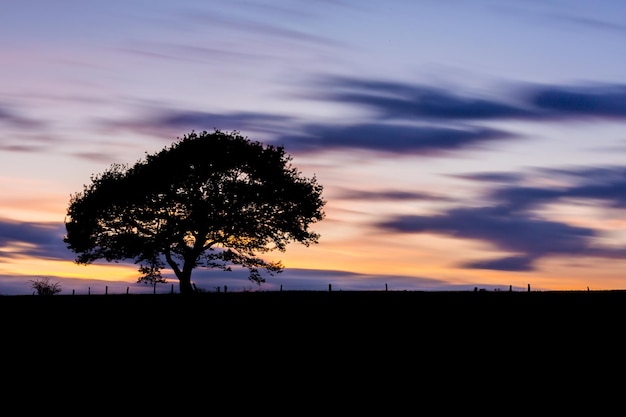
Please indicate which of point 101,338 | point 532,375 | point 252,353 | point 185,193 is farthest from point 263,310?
point 185,193

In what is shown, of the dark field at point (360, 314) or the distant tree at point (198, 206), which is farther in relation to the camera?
the distant tree at point (198, 206)

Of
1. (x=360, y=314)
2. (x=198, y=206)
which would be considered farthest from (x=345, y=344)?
(x=198, y=206)

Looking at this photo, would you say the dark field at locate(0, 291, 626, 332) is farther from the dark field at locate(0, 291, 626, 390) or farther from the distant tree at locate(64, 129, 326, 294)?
the distant tree at locate(64, 129, 326, 294)

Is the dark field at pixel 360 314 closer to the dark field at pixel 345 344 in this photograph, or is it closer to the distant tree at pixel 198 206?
the dark field at pixel 345 344

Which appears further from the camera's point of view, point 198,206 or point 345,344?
point 198,206

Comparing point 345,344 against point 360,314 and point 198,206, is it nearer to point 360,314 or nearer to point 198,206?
point 360,314

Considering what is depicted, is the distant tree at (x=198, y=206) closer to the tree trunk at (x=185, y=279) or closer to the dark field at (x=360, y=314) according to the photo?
the tree trunk at (x=185, y=279)

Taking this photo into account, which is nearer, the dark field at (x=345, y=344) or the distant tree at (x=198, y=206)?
the dark field at (x=345, y=344)

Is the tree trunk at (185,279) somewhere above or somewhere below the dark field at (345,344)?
above

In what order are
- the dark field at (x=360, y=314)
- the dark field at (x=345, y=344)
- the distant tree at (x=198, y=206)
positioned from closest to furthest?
the dark field at (x=345, y=344), the dark field at (x=360, y=314), the distant tree at (x=198, y=206)

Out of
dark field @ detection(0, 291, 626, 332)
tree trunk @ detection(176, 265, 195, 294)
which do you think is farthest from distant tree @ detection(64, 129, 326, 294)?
dark field @ detection(0, 291, 626, 332)

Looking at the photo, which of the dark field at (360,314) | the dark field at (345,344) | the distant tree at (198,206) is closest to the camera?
the dark field at (345,344)

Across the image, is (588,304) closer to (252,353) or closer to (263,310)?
(263,310)

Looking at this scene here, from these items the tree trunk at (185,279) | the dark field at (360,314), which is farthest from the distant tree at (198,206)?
the dark field at (360,314)
